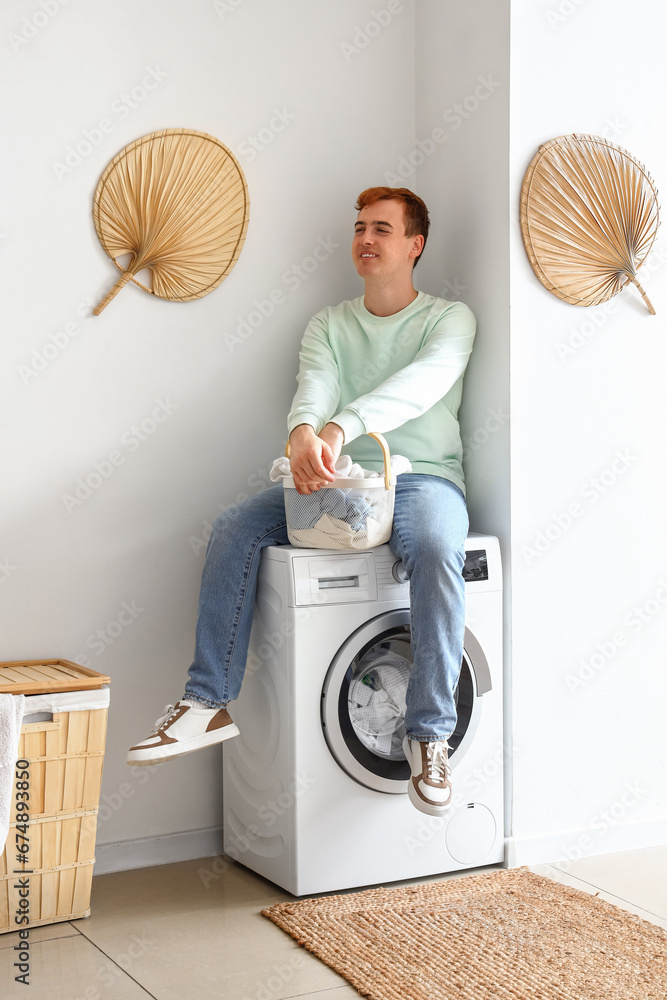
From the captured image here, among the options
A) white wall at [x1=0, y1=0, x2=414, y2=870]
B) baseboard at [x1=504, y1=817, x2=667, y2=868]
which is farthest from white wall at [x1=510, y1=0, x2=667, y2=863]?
white wall at [x1=0, y1=0, x2=414, y2=870]

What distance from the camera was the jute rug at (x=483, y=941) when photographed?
1738 millimetres

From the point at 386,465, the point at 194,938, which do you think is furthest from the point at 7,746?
the point at 386,465

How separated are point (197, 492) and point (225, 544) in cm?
29

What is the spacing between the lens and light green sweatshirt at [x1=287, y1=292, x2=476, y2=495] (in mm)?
2264

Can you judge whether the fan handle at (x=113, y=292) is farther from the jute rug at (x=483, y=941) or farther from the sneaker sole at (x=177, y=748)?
the jute rug at (x=483, y=941)

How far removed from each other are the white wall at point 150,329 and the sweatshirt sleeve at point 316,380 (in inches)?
4.4

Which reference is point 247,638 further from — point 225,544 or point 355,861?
point 355,861

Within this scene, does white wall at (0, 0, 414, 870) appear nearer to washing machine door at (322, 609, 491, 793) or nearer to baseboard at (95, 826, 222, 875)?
baseboard at (95, 826, 222, 875)

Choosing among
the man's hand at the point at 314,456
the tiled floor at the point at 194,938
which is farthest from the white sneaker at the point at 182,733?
the man's hand at the point at 314,456

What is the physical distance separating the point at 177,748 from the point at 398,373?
3.19 ft

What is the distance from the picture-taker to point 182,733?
2104 millimetres

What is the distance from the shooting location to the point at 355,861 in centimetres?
218

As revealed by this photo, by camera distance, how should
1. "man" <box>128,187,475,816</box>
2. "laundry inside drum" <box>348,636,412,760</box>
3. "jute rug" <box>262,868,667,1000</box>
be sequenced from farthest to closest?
"laundry inside drum" <box>348,636,412,760</box> → "man" <box>128,187,475,816</box> → "jute rug" <box>262,868,667,1000</box>

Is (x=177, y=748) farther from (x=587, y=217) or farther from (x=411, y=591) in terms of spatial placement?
(x=587, y=217)
